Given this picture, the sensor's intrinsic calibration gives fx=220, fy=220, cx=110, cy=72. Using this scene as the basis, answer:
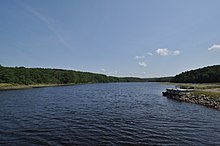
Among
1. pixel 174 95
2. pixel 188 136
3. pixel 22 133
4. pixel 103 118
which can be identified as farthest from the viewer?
pixel 174 95

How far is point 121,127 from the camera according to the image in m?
21.3

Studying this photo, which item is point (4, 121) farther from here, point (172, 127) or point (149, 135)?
point (172, 127)

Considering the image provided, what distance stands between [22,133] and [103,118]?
9808mm

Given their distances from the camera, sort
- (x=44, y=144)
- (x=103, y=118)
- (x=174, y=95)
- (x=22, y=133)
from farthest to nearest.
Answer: (x=174, y=95) → (x=103, y=118) → (x=22, y=133) → (x=44, y=144)

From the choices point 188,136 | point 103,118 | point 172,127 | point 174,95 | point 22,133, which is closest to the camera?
point 188,136

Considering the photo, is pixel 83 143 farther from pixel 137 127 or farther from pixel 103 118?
pixel 103 118

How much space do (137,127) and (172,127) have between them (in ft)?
11.0

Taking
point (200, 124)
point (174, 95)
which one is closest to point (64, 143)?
point (200, 124)

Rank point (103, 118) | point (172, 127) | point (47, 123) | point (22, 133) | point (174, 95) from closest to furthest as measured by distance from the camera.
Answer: point (22, 133) → point (172, 127) → point (47, 123) → point (103, 118) → point (174, 95)

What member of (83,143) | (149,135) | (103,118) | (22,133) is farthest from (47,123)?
(149,135)

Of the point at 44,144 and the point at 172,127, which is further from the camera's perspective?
the point at 172,127

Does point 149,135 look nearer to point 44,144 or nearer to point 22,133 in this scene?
point 44,144

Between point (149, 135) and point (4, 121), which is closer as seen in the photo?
point (149, 135)

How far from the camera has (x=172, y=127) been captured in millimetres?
21203
